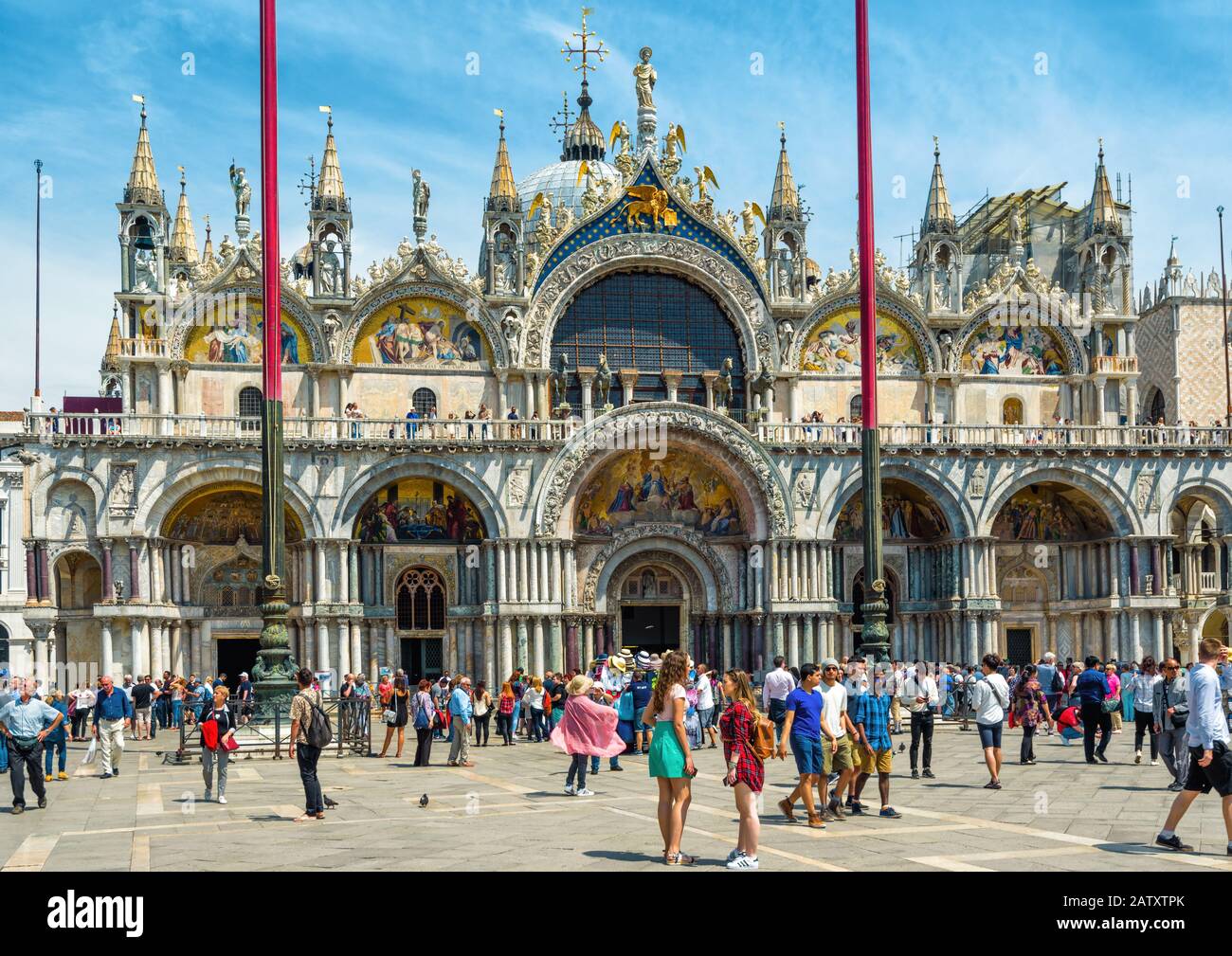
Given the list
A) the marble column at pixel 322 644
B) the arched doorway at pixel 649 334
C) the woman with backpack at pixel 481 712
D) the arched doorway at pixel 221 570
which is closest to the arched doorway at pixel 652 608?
the arched doorway at pixel 649 334

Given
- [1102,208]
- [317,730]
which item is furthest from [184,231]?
[317,730]

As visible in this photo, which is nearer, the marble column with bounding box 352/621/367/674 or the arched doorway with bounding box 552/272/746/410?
the marble column with bounding box 352/621/367/674

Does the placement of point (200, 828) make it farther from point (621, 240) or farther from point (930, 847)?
point (621, 240)

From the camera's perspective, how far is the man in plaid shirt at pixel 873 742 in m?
19.3

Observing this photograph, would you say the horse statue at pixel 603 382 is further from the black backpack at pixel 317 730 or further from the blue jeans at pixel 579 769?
the black backpack at pixel 317 730

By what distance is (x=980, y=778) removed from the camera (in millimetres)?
24297

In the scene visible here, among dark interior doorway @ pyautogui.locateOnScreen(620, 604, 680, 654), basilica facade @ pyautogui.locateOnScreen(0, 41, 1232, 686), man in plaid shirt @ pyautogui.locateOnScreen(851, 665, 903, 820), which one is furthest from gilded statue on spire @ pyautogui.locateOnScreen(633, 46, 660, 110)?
man in plaid shirt @ pyautogui.locateOnScreen(851, 665, 903, 820)

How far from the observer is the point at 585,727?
68.6 ft

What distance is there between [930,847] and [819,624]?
30442mm

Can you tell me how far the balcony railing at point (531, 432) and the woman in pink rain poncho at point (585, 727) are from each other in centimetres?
2445

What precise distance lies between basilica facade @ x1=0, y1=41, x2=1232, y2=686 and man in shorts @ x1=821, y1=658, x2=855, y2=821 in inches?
1028

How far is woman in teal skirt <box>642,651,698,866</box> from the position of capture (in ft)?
48.3

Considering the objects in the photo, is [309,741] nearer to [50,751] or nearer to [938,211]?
[50,751]

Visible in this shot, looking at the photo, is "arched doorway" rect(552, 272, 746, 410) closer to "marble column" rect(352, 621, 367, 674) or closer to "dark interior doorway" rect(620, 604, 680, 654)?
"dark interior doorway" rect(620, 604, 680, 654)
